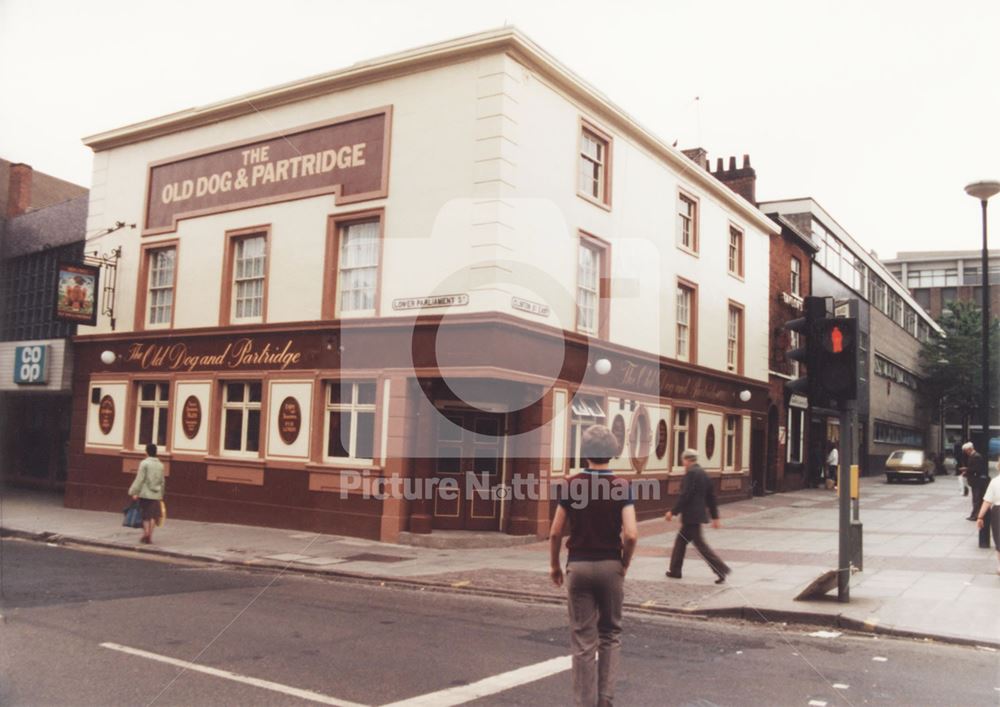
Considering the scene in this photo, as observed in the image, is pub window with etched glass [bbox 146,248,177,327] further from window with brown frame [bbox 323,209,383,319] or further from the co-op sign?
window with brown frame [bbox 323,209,383,319]

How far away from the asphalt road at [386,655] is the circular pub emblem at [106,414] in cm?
1081

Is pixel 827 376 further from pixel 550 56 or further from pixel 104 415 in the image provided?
pixel 104 415

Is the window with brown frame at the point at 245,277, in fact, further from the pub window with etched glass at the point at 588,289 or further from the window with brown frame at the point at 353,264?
the pub window with etched glass at the point at 588,289

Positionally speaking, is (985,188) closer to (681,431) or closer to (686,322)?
(686,322)

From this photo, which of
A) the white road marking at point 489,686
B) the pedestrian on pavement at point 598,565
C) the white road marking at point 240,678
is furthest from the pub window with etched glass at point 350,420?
A: the pedestrian on pavement at point 598,565

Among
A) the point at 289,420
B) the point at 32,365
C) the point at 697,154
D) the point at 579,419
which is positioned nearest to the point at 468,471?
the point at 579,419

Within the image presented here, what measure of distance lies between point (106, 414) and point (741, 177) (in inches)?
864

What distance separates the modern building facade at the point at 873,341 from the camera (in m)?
33.4

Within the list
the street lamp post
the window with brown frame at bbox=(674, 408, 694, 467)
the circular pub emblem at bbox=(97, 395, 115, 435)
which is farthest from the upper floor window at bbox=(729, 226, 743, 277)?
the circular pub emblem at bbox=(97, 395, 115, 435)

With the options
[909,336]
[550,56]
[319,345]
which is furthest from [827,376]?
[909,336]

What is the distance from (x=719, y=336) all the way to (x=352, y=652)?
19284 millimetres

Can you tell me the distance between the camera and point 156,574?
12.1 m

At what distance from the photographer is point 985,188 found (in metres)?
13.9

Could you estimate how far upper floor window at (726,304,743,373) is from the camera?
25.8 metres
